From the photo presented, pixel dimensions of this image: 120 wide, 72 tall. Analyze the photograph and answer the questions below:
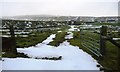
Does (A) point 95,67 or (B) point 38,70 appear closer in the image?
(B) point 38,70

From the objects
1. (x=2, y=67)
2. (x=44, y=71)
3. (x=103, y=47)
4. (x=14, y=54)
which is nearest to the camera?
(x=44, y=71)

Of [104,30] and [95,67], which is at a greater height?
[104,30]

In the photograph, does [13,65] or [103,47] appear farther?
[103,47]

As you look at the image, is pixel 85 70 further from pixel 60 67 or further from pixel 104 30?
pixel 104 30

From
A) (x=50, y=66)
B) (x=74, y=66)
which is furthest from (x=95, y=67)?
(x=50, y=66)

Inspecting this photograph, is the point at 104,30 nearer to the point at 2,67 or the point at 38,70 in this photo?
the point at 38,70

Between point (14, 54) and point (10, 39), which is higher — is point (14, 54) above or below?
below

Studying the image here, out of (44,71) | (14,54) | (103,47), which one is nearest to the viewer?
(44,71)

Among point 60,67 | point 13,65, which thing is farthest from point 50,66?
point 13,65

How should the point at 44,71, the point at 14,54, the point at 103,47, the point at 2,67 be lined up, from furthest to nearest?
1. the point at 14,54
2. the point at 103,47
3. the point at 2,67
4. the point at 44,71
